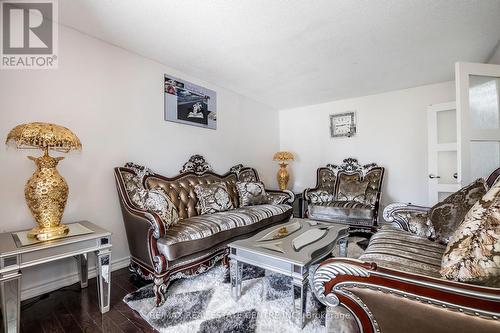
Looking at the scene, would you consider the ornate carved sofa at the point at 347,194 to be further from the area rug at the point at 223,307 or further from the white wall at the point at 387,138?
the area rug at the point at 223,307

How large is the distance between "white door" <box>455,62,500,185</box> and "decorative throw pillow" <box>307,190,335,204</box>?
1.88m

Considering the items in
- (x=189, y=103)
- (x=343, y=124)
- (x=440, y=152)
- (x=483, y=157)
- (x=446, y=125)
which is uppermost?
(x=189, y=103)

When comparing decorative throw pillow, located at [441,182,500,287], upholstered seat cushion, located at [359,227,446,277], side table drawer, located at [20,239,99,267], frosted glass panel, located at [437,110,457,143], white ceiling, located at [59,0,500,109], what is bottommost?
upholstered seat cushion, located at [359,227,446,277]

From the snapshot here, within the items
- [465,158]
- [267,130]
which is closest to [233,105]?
[267,130]

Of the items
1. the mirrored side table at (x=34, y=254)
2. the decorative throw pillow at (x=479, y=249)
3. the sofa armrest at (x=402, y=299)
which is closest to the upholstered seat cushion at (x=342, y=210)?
the decorative throw pillow at (x=479, y=249)

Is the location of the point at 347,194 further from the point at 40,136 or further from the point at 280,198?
the point at 40,136

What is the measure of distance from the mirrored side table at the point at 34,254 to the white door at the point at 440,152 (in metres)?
4.29

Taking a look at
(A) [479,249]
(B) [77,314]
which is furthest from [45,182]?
(A) [479,249]

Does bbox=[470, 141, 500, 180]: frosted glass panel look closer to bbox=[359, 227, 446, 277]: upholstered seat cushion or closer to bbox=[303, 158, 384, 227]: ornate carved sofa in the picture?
bbox=[359, 227, 446, 277]: upholstered seat cushion

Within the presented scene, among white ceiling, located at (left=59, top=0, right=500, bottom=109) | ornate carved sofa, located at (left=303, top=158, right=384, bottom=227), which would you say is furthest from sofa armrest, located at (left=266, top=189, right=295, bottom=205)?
white ceiling, located at (left=59, top=0, right=500, bottom=109)

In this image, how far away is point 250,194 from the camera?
3268 millimetres

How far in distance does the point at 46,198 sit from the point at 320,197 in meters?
3.48

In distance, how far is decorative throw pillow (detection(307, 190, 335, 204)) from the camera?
3.75 m

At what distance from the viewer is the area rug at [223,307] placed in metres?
1.47
